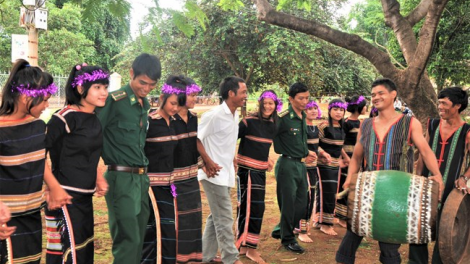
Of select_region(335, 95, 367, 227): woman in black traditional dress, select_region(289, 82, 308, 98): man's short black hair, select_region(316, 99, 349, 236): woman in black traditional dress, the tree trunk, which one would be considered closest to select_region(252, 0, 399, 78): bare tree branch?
the tree trunk

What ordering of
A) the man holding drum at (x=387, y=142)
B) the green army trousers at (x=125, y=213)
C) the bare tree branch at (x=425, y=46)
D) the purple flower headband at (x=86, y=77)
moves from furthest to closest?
the bare tree branch at (x=425, y=46) < the man holding drum at (x=387, y=142) < the green army trousers at (x=125, y=213) < the purple flower headband at (x=86, y=77)

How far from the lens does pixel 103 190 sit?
3.31 m

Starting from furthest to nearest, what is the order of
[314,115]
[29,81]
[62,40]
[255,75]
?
[62,40] < [255,75] < [314,115] < [29,81]

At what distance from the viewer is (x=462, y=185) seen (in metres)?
3.97

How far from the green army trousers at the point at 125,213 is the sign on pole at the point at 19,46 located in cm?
519

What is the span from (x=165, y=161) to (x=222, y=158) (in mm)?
797

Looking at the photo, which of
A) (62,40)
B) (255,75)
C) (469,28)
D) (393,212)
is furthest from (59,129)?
(62,40)

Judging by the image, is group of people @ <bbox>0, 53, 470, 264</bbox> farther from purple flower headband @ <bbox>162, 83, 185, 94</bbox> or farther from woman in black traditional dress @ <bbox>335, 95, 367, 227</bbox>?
woman in black traditional dress @ <bbox>335, 95, 367, 227</bbox>

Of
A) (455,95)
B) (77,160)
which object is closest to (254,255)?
(77,160)

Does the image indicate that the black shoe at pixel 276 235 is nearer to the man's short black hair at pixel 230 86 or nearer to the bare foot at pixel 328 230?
the bare foot at pixel 328 230

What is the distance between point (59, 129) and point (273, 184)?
6786 millimetres

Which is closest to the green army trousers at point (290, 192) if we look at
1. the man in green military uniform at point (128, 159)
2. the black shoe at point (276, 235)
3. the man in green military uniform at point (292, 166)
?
the man in green military uniform at point (292, 166)

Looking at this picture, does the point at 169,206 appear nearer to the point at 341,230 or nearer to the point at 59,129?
the point at 59,129

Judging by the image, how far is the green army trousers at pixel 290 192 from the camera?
5137 mm
